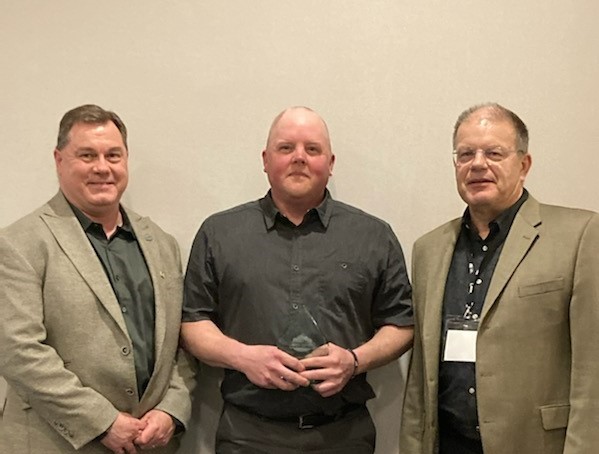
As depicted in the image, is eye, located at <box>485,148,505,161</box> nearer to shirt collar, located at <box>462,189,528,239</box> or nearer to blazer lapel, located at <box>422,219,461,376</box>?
shirt collar, located at <box>462,189,528,239</box>

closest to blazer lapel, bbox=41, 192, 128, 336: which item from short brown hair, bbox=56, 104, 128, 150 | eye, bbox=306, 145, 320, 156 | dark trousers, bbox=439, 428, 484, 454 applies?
short brown hair, bbox=56, 104, 128, 150

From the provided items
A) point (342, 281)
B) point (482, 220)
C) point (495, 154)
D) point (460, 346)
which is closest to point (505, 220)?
point (482, 220)

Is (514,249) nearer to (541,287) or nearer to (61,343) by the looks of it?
(541,287)

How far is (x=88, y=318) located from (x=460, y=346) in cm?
117

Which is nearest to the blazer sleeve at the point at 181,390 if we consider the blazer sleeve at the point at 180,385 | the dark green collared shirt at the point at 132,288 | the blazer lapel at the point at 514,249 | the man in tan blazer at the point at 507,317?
the blazer sleeve at the point at 180,385

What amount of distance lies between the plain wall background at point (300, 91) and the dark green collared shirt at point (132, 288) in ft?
1.46

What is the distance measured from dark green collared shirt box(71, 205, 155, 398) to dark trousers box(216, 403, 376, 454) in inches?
13.6

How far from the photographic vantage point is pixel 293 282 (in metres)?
2.51

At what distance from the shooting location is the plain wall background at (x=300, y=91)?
9.41 ft

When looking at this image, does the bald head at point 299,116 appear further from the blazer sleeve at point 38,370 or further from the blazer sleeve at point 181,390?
the blazer sleeve at point 38,370

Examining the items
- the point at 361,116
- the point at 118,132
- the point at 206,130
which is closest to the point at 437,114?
the point at 361,116

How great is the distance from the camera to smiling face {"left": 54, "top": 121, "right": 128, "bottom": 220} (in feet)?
7.98

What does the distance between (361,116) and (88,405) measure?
147cm

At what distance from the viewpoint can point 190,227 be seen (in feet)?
9.62
